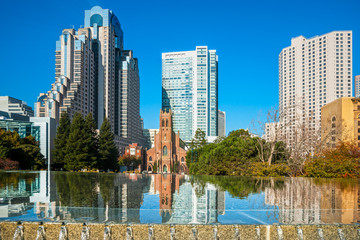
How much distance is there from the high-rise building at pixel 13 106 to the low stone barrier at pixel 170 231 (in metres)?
126

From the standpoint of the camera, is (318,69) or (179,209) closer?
(179,209)

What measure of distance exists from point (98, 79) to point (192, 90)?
194 ft

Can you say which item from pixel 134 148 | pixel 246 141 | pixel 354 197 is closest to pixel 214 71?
pixel 134 148

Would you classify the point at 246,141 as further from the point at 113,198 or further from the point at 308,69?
the point at 308,69

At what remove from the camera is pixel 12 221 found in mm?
7414

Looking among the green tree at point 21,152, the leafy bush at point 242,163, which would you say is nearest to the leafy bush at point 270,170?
the leafy bush at point 242,163

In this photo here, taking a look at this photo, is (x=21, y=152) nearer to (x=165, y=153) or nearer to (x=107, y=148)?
(x=107, y=148)

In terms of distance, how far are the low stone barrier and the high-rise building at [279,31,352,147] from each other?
107 meters

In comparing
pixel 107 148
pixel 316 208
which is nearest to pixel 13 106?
pixel 107 148

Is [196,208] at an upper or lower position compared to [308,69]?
lower

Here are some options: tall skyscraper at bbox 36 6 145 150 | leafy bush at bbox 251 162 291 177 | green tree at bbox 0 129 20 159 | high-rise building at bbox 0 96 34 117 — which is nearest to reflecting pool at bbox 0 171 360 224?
leafy bush at bbox 251 162 291 177

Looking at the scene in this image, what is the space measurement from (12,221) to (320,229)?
24.2ft

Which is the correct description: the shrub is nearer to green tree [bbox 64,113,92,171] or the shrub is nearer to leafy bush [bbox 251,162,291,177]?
green tree [bbox 64,113,92,171]

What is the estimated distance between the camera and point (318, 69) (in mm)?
119625
